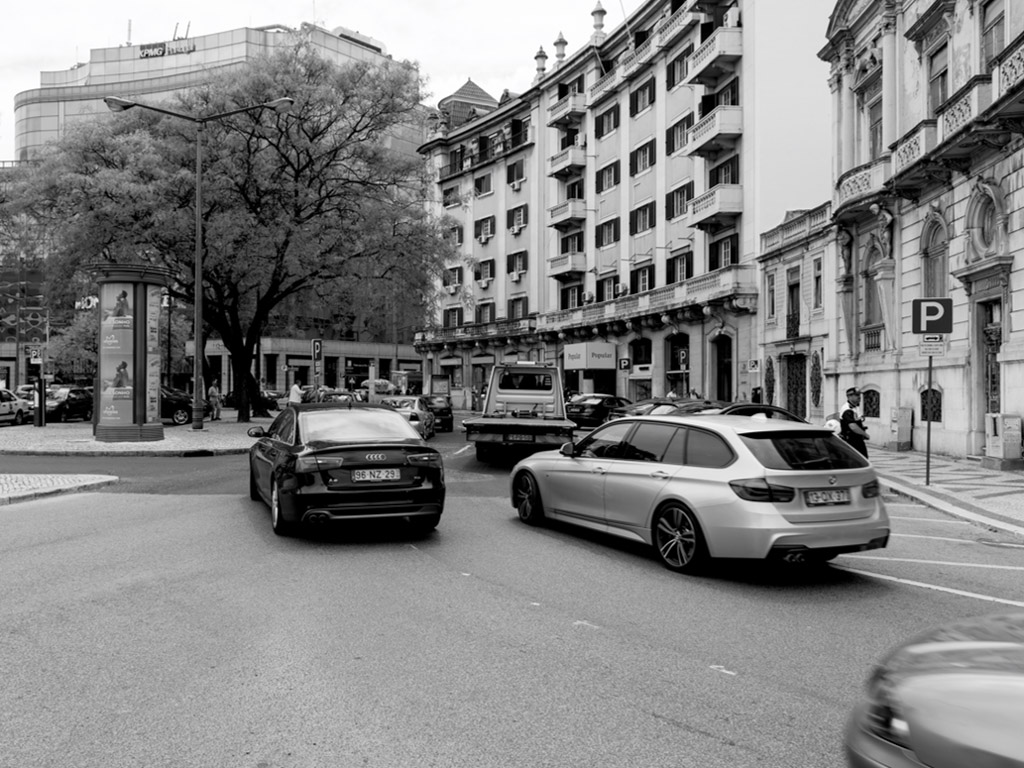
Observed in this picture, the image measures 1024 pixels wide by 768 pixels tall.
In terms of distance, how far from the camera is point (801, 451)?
7863 mm

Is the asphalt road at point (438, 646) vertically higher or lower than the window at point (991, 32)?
lower

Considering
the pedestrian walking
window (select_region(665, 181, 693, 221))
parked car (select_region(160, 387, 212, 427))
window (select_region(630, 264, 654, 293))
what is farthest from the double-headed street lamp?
window (select_region(630, 264, 654, 293))

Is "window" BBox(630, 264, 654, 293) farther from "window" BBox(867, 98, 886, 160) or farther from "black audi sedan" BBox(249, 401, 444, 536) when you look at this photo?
"black audi sedan" BBox(249, 401, 444, 536)

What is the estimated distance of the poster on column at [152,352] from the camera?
24391 millimetres

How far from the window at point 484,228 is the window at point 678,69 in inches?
779

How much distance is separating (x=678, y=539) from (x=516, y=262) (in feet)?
166

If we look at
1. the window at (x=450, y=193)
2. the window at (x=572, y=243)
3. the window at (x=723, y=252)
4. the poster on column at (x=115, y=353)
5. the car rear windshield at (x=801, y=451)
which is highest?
the window at (x=450, y=193)

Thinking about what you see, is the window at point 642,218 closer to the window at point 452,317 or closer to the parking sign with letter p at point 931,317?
the window at point 452,317

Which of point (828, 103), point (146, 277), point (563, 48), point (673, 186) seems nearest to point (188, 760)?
point (146, 277)

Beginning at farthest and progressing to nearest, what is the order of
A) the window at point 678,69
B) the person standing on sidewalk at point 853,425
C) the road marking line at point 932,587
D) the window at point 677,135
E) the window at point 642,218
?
the window at point 642,218 → the window at point 677,135 → the window at point 678,69 → the person standing on sidewalk at point 853,425 → the road marking line at point 932,587

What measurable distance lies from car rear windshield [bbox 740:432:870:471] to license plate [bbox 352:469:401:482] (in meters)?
3.57

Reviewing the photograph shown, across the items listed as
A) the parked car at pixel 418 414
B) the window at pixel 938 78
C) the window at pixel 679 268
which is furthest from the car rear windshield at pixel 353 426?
the window at pixel 679 268

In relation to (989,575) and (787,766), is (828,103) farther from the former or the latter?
(787,766)

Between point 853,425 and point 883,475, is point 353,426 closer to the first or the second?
point 853,425
